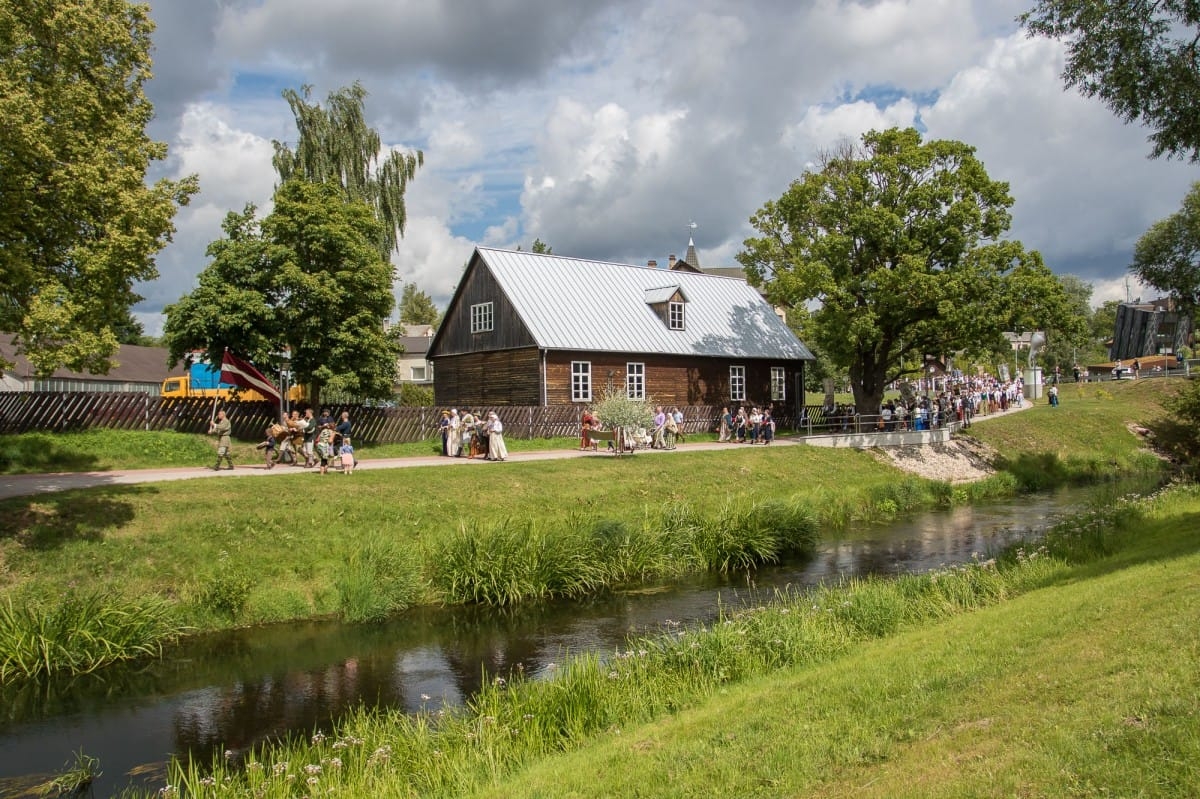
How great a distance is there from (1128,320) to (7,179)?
3822 inches

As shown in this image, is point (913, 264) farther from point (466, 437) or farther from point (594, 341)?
point (466, 437)

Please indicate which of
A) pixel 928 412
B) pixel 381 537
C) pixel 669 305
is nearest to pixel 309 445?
pixel 381 537

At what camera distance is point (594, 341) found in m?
35.8

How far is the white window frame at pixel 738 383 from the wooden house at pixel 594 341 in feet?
0.15

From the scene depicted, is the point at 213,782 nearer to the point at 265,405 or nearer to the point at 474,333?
the point at 265,405

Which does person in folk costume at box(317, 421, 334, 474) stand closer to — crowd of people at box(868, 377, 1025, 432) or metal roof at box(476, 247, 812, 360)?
metal roof at box(476, 247, 812, 360)

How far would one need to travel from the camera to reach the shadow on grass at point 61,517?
49.0 ft

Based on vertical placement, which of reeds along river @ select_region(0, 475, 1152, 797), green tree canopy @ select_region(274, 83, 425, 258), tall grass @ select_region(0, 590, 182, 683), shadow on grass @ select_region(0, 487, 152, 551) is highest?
green tree canopy @ select_region(274, 83, 425, 258)

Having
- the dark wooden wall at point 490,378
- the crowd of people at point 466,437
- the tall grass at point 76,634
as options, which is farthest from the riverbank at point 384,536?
the dark wooden wall at point 490,378

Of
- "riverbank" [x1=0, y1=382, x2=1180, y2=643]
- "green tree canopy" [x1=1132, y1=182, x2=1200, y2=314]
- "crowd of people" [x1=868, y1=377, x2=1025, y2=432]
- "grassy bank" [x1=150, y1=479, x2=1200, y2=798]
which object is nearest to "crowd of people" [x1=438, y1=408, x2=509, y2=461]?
"riverbank" [x1=0, y1=382, x2=1180, y2=643]

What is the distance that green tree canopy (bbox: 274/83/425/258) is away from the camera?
122 ft

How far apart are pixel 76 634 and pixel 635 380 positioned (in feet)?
86.6

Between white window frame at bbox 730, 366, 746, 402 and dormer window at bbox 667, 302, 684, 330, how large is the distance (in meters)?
3.25

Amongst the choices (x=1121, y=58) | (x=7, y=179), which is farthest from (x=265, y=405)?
(x=1121, y=58)
